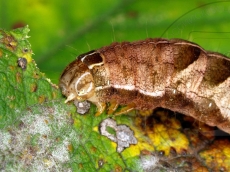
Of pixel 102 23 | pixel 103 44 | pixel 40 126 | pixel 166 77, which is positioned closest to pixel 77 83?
pixel 40 126

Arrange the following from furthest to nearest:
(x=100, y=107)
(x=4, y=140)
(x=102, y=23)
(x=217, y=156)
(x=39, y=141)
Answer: (x=102, y=23)
(x=217, y=156)
(x=100, y=107)
(x=39, y=141)
(x=4, y=140)

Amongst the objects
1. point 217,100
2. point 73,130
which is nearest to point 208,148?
point 217,100

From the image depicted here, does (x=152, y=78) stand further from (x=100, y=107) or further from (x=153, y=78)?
(x=100, y=107)

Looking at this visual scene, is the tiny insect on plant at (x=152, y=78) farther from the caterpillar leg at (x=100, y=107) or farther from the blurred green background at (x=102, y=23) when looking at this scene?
the blurred green background at (x=102, y=23)

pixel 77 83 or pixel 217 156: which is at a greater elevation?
pixel 77 83

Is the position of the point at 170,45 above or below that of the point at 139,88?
above

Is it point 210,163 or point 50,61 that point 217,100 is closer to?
point 210,163
